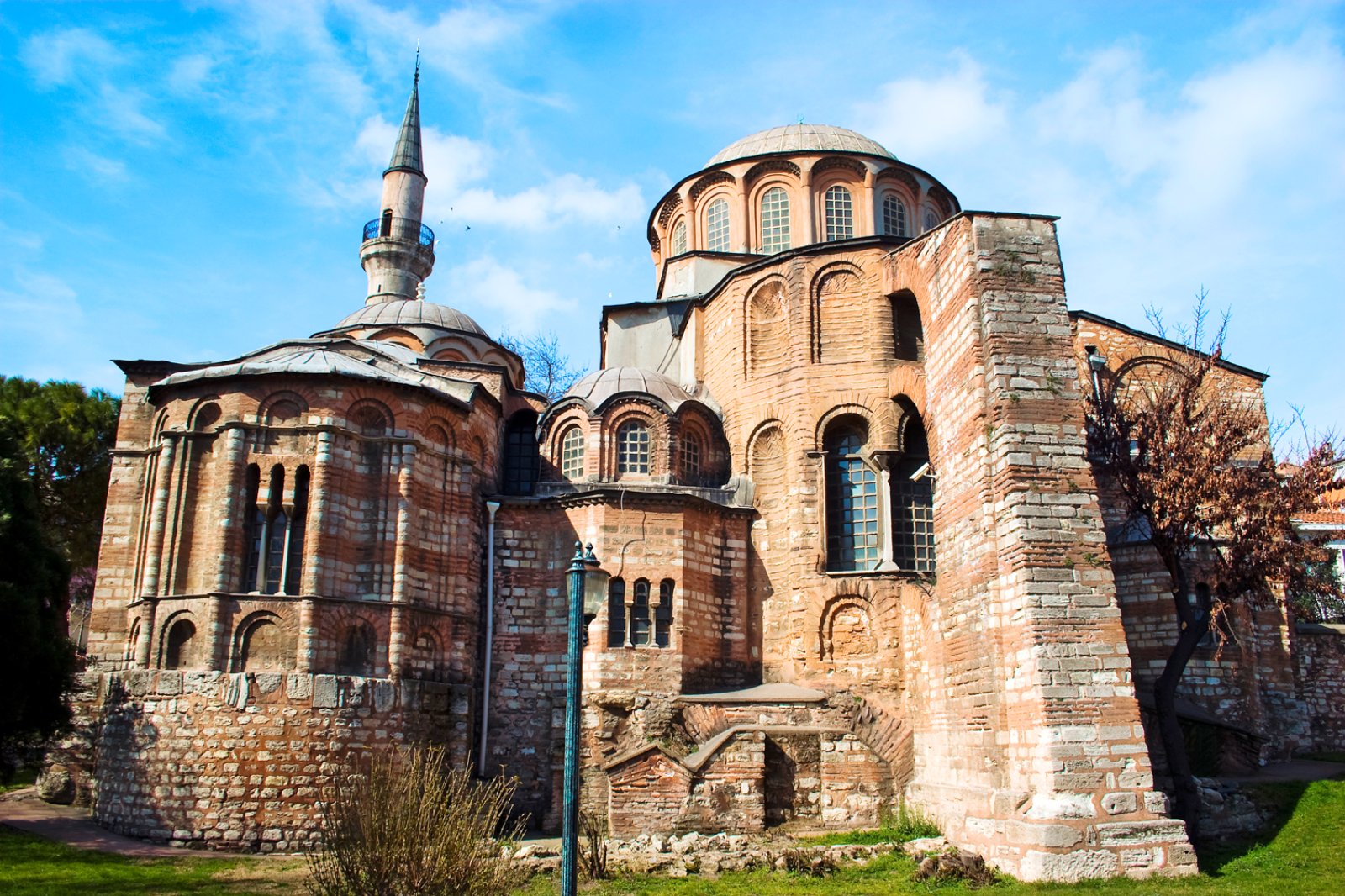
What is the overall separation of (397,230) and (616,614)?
15.5m

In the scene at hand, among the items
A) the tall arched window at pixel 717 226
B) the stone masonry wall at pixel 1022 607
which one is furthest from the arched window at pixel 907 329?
the tall arched window at pixel 717 226

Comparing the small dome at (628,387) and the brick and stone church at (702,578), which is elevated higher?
the small dome at (628,387)

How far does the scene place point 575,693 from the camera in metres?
8.64

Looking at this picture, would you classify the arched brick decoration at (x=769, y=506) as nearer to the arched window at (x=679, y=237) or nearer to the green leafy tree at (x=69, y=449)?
the arched window at (x=679, y=237)

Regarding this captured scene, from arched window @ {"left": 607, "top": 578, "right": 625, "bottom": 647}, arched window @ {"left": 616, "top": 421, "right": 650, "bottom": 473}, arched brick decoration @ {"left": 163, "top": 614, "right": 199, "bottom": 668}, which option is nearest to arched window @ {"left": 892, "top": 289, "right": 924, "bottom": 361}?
arched window @ {"left": 616, "top": 421, "right": 650, "bottom": 473}

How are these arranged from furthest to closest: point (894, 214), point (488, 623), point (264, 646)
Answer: point (894, 214)
point (488, 623)
point (264, 646)

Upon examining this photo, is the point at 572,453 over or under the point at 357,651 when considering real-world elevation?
over

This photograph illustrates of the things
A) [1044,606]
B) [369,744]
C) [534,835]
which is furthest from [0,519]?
[1044,606]

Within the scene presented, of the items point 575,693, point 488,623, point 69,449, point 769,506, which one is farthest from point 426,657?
point 69,449

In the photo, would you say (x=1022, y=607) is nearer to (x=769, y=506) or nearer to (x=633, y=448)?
(x=769, y=506)

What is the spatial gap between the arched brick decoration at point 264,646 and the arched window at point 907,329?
11.1 meters

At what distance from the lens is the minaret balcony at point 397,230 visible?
29.1 metres

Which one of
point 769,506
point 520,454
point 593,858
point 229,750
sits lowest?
point 593,858

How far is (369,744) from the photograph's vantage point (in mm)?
15953
